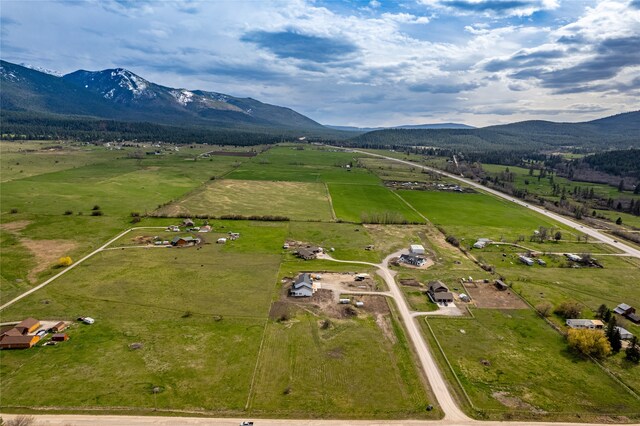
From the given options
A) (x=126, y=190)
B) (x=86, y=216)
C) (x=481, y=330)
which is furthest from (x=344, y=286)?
(x=126, y=190)

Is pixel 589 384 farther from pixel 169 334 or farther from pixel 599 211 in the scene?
pixel 599 211

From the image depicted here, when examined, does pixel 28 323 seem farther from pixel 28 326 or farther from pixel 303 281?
pixel 303 281

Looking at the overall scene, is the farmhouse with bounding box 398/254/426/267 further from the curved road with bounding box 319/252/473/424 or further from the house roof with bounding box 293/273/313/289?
the house roof with bounding box 293/273/313/289

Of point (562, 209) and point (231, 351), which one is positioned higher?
point (562, 209)

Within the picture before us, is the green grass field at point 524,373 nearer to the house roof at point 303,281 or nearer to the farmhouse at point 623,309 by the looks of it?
the farmhouse at point 623,309

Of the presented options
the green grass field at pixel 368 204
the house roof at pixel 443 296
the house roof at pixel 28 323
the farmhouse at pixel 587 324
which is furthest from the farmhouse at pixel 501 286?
the house roof at pixel 28 323

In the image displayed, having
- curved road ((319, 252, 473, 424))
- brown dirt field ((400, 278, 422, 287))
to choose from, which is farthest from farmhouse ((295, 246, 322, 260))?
brown dirt field ((400, 278, 422, 287))

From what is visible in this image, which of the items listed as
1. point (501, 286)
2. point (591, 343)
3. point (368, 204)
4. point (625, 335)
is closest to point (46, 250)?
point (501, 286)
